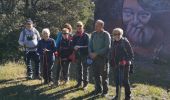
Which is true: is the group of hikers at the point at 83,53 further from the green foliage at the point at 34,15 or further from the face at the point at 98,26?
the green foliage at the point at 34,15

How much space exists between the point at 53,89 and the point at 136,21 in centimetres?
1052

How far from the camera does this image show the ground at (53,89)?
38.3ft

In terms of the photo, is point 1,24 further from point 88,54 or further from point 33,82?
point 88,54

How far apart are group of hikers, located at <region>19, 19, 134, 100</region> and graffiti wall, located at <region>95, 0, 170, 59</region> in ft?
30.0

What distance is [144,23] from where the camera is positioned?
71.2ft

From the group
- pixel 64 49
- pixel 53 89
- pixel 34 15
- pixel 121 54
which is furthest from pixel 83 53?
pixel 34 15

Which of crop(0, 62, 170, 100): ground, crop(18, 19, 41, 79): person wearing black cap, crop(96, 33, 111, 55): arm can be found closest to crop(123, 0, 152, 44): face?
crop(0, 62, 170, 100): ground

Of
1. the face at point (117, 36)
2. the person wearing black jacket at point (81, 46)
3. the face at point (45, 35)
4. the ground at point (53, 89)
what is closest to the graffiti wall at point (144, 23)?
the ground at point (53, 89)

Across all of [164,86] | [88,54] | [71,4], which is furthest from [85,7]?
[88,54]

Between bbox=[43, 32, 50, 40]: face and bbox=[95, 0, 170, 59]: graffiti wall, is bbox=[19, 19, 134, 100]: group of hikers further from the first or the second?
bbox=[95, 0, 170, 59]: graffiti wall

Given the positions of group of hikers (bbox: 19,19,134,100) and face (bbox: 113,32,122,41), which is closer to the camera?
face (bbox: 113,32,122,41)

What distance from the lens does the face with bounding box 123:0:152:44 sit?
21.6 meters

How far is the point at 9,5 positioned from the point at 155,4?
775cm

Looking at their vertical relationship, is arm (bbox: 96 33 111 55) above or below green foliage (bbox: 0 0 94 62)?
below
